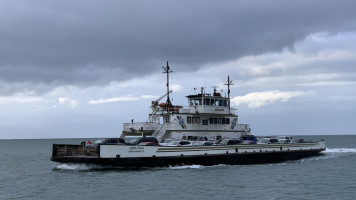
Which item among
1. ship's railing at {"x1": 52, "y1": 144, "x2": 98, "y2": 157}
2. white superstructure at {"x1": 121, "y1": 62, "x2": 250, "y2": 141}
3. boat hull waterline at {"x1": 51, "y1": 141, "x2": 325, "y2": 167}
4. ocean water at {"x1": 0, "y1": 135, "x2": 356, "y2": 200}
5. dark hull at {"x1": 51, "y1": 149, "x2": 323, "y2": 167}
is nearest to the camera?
ocean water at {"x1": 0, "y1": 135, "x2": 356, "y2": 200}

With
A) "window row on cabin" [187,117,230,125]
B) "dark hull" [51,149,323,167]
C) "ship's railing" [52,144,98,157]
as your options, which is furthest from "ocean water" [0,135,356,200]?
"window row on cabin" [187,117,230,125]

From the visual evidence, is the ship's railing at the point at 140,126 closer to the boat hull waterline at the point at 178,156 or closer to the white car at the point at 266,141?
the boat hull waterline at the point at 178,156

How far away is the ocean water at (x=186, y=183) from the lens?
27.1m

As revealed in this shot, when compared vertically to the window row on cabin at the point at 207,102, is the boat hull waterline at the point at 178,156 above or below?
below

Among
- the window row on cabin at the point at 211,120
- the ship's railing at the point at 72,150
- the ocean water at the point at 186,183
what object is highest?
the window row on cabin at the point at 211,120

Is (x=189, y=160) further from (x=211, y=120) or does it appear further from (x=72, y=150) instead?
(x=211, y=120)

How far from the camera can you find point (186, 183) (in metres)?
30.8

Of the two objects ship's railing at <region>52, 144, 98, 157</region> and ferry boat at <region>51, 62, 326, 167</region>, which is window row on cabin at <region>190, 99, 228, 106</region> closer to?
ferry boat at <region>51, 62, 326, 167</region>

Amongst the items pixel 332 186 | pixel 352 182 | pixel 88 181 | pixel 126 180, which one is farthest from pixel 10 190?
pixel 352 182

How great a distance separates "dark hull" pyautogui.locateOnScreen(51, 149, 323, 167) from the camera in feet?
118

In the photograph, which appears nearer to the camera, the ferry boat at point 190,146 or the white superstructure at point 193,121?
the ferry boat at point 190,146

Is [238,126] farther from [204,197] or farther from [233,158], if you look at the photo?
[204,197]

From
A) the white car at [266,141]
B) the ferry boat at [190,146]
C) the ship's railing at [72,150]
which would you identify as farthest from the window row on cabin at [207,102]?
the ship's railing at [72,150]

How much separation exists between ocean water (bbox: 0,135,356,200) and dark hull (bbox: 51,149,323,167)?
58 centimetres
